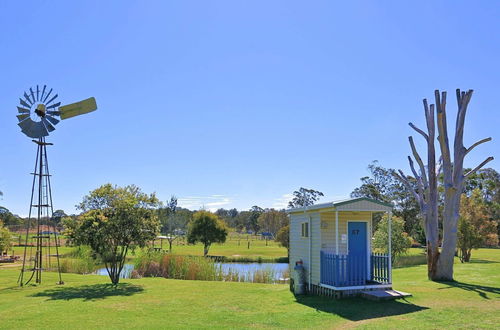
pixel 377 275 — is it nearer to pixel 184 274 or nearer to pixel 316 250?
pixel 316 250

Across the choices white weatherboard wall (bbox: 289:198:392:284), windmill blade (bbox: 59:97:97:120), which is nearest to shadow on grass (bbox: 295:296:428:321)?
white weatherboard wall (bbox: 289:198:392:284)

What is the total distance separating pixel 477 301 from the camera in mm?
10906

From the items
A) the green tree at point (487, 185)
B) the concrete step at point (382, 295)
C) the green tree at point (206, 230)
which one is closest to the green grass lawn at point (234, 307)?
the concrete step at point (382, 295)

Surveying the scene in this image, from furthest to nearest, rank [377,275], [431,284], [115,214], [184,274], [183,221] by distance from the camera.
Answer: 1. [183,221]
2. [184,274]
3. [115,214]
4. [431,284]
5. [377,275]

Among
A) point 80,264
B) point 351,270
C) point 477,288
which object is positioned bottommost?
point 80,264

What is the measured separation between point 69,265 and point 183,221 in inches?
1602

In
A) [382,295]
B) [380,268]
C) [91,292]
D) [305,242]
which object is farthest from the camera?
[305,242]

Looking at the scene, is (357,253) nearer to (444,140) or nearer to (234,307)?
(234,307)

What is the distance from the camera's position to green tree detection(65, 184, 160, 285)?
49.6 ft

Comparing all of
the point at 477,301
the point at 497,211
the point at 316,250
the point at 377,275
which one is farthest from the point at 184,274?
the point at 497,211

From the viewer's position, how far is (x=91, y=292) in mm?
13906

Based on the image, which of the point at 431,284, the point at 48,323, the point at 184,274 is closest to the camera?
the point at 48,323

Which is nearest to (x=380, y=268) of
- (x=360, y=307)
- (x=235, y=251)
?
(x=360, y=307)

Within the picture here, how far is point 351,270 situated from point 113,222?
28.2 ft
